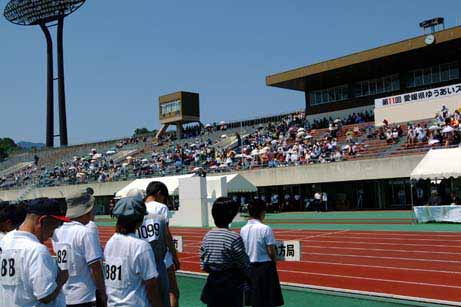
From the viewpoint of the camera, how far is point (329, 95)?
4250 cm

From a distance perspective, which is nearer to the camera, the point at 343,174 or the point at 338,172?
the point at 343,174

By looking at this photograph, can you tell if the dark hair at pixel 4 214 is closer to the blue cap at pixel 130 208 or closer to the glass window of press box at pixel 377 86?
the blue cap at pixel 130 208

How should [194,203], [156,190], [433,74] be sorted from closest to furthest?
[156,190] < [194,203] < [433,74]

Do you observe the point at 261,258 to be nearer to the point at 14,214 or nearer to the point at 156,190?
the point at 156,190

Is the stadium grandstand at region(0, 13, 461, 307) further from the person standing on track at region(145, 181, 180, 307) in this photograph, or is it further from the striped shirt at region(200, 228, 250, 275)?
the striped shirt at region(200, 228, 250, 275)

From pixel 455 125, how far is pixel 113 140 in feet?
134

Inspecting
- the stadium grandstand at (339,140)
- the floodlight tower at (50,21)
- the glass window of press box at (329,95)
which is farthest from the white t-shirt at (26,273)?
the floodlight tower at (50,21)

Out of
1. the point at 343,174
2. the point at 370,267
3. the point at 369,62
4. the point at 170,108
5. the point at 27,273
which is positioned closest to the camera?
the point at 27,273

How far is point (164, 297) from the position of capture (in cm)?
469

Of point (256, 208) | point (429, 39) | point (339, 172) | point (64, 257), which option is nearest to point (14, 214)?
point (64, 257)

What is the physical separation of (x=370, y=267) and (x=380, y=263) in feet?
1.84

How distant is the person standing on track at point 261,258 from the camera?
590 centimetres

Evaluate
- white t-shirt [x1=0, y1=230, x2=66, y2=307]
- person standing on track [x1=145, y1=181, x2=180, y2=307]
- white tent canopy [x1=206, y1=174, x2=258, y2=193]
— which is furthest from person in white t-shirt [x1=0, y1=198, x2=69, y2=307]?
white tent canopy [x1=206, y1=174, x2=258, y2=193]

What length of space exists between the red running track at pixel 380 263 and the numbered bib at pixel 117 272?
6.10 m
